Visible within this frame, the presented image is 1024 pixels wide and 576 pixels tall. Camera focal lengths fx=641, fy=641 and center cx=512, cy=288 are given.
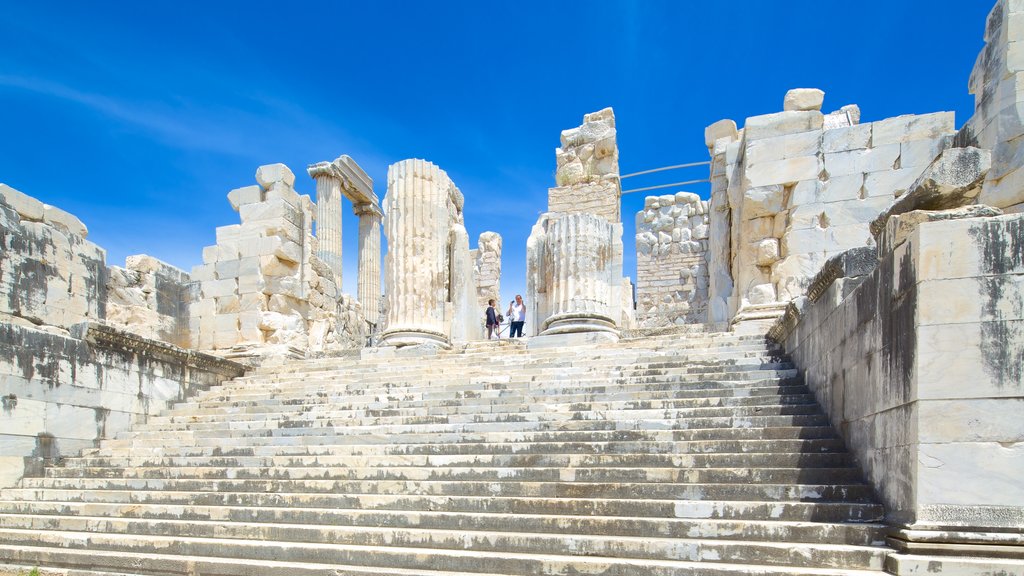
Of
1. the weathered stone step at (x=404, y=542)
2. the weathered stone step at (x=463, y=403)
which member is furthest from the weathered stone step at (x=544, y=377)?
the weathered stone step at (x=404, y=542)

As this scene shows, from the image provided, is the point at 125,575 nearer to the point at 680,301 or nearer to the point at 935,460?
the point at 935,460

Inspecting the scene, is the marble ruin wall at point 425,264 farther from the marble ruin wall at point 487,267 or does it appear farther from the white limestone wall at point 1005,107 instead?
the marble ruin wall at point 487,267

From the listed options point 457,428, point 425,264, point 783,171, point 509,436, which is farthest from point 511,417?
point 783,171

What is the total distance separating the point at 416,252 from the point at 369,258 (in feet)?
39.8

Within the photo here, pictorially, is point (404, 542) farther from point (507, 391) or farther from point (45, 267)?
point (45, 267)

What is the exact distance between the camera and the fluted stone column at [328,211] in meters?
20.3

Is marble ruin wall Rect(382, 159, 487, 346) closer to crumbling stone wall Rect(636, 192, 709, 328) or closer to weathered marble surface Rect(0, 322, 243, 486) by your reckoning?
weathered marble surface Rect(0, 322, 243, 486)

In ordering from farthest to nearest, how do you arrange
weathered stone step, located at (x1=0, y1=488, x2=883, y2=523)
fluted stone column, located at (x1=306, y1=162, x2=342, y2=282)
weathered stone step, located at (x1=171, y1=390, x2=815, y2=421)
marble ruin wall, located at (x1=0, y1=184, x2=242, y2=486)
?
fluted stone column, located at (x1=306, y1=162, x2=342, y2=282)
marble ruin wall, located at (x1=0, y1=184, x2=242, y2=486)
weathered stone step, located at (x1=171, y1=390, x2=815, y2=421)
weathered stone step, located at (x1=0, y1=488, x2=883, y2=523)

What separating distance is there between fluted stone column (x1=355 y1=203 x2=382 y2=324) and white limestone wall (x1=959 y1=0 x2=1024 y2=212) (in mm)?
17139

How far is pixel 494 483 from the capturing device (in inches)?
206

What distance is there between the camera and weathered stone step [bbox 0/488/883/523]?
A: 13.8ft

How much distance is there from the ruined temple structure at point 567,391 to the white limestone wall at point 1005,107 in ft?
0.10

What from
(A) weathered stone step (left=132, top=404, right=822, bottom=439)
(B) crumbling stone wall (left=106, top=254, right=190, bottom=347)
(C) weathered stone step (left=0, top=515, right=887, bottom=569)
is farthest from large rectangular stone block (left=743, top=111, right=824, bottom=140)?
(B) crumbling stone wall (left=106, top=254, right=190, bottom=347)

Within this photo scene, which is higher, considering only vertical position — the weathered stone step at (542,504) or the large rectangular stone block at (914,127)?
the large rectangular stone block at (914,127)
